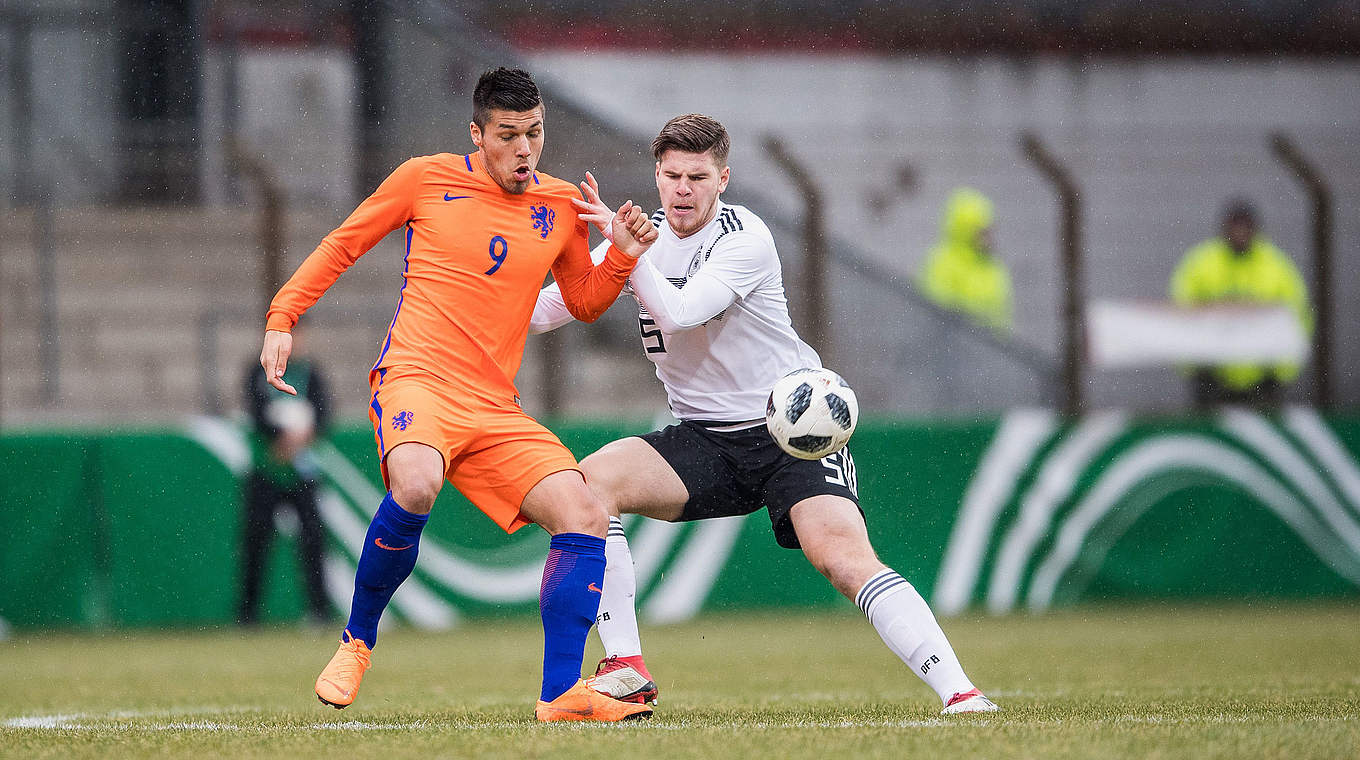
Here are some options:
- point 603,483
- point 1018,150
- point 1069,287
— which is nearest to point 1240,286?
point 1069,287

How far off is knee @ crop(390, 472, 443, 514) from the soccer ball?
1152 mm

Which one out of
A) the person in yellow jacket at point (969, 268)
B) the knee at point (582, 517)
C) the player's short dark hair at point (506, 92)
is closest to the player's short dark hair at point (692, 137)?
the player's short dark hair at point (506, 92)

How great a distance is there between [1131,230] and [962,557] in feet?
9.37

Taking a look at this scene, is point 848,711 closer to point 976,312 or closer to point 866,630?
point 866,630

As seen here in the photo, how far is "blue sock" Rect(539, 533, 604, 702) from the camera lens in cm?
498

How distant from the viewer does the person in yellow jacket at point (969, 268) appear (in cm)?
1169

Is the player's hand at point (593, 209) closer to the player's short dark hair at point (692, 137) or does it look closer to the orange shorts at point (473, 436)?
the player's short dark hair at point (692, 137)

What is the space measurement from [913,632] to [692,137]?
181 centimetres

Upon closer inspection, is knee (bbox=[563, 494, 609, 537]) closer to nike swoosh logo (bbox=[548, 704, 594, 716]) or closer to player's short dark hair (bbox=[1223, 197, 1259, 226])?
nike swoosh logo (bbox=[548, 704, 594, 716])

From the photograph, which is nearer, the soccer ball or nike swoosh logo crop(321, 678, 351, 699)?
nike swoosh logo crop(321, 678, 351, 699)

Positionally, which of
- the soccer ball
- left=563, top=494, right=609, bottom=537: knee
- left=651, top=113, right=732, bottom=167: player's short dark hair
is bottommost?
left=563, top=494, right=609, bottom=537: knee

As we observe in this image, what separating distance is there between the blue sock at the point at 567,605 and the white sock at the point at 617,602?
315 mm

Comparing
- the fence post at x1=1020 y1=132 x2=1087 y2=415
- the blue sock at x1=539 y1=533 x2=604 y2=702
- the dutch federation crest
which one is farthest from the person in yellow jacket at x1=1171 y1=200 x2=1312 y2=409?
the blue sock at x1=539 y1=533 x2=604 y2=702

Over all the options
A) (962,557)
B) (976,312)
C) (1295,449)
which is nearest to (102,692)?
(962,557)
